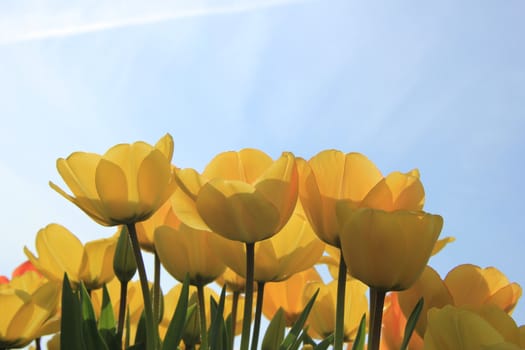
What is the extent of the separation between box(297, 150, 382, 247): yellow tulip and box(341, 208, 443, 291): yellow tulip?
2.7 inches

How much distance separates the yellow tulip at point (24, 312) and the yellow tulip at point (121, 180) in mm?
170

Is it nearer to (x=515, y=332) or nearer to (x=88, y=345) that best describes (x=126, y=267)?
(x=88, y=345)

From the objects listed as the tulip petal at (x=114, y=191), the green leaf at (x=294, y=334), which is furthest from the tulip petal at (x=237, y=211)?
the green leaf at (x=294, y=334)

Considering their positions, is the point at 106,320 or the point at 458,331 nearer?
the point at 458,331

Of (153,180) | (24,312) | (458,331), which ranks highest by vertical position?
(153,180)

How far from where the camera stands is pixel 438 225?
2.12ft

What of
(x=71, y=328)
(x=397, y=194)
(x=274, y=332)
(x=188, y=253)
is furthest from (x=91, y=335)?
(x=397, y=194)

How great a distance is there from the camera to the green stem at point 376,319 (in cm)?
65

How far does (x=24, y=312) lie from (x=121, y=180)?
0.89 ft

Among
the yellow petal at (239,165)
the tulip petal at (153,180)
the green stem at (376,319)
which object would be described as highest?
the yellow petal at (239,165)

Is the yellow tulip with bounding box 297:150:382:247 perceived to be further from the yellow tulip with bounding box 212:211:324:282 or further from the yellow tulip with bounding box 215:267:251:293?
the yellow tulip with bounding box 215:267:251:293

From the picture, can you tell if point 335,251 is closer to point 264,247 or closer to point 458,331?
point 264,247

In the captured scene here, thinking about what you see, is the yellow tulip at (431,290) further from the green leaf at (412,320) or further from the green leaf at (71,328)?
the green leaf at (71,328)

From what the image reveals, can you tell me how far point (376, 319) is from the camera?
26.1 inches
